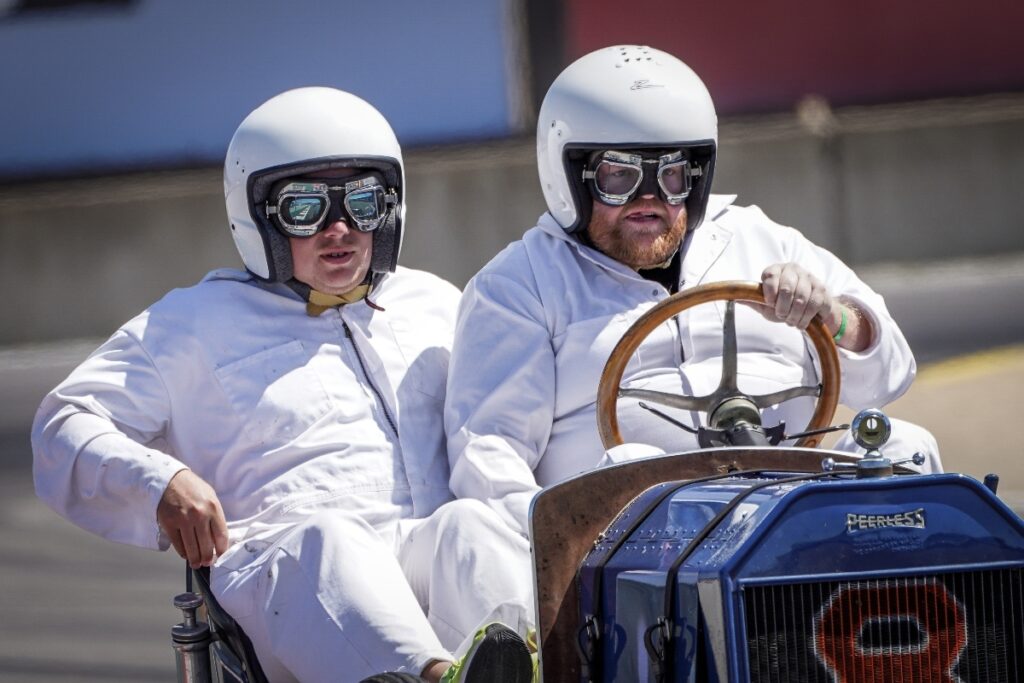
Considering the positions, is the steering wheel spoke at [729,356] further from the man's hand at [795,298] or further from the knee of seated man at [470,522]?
the knee of seated man at [470,522]

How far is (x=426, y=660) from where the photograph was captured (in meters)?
3.47

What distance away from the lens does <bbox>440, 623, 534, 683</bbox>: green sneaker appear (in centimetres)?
309

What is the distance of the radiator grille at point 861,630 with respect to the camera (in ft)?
8.83

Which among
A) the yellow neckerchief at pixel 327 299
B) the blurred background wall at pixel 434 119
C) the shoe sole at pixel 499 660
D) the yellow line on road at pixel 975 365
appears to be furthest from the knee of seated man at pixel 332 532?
the blurred background wall at pixel 434 119

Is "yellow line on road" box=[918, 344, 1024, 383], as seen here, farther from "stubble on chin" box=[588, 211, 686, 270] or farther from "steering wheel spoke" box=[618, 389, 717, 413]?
"steering wheel spoke" box=[618, 389, 717, 413]

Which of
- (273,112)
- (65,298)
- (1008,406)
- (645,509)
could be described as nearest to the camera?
(645,509)

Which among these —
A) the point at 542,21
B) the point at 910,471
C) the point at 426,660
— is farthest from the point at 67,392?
the point at 542,21

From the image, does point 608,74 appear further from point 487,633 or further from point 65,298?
point 65,298

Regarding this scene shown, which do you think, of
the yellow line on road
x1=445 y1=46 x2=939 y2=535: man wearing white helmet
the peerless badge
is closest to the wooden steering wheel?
x1=445 y1=46 x2=939 y2=535: man wearing white helmet

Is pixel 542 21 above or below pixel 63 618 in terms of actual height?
above

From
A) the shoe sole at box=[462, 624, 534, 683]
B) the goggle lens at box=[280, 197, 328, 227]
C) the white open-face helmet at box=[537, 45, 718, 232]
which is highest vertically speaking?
the white open-face helmet at box=[537, 45, 718, 232]

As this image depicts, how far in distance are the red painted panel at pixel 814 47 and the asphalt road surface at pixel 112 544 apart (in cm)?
166

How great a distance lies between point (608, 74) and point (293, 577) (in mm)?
1443

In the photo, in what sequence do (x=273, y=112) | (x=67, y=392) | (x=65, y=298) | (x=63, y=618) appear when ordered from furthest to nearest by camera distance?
(x=65, y=298) → (x=63, y=618) → (x=273, y=112) → (x=67, y=392)
